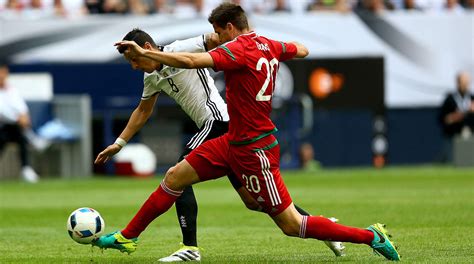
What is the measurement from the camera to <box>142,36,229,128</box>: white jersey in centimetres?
1020

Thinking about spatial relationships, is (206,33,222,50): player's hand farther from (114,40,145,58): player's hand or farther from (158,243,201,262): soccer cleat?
(158,243,201,262): soccer cleat

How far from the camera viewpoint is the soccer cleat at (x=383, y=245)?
9.23 m

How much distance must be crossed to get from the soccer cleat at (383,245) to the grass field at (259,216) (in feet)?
0.58

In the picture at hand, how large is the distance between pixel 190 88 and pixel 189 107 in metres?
0.20

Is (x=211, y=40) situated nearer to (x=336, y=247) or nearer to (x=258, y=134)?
(x=258, y=134)

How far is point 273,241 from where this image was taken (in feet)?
38.1

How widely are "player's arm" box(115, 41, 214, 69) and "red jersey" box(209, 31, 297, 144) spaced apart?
28 cm

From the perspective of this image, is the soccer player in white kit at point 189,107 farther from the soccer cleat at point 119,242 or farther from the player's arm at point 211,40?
the soccer cleat at point 119,242

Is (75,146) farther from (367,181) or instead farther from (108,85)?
(367,181)

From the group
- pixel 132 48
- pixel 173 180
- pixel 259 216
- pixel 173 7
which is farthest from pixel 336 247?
pixel 173 7

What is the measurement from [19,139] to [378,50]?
8564 mm

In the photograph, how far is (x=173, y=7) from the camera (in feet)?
86.7

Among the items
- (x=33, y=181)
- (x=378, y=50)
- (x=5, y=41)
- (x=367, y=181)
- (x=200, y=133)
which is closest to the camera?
(x=200, y=133)

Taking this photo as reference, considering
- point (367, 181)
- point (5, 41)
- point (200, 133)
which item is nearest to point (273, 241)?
point (200, 133)
